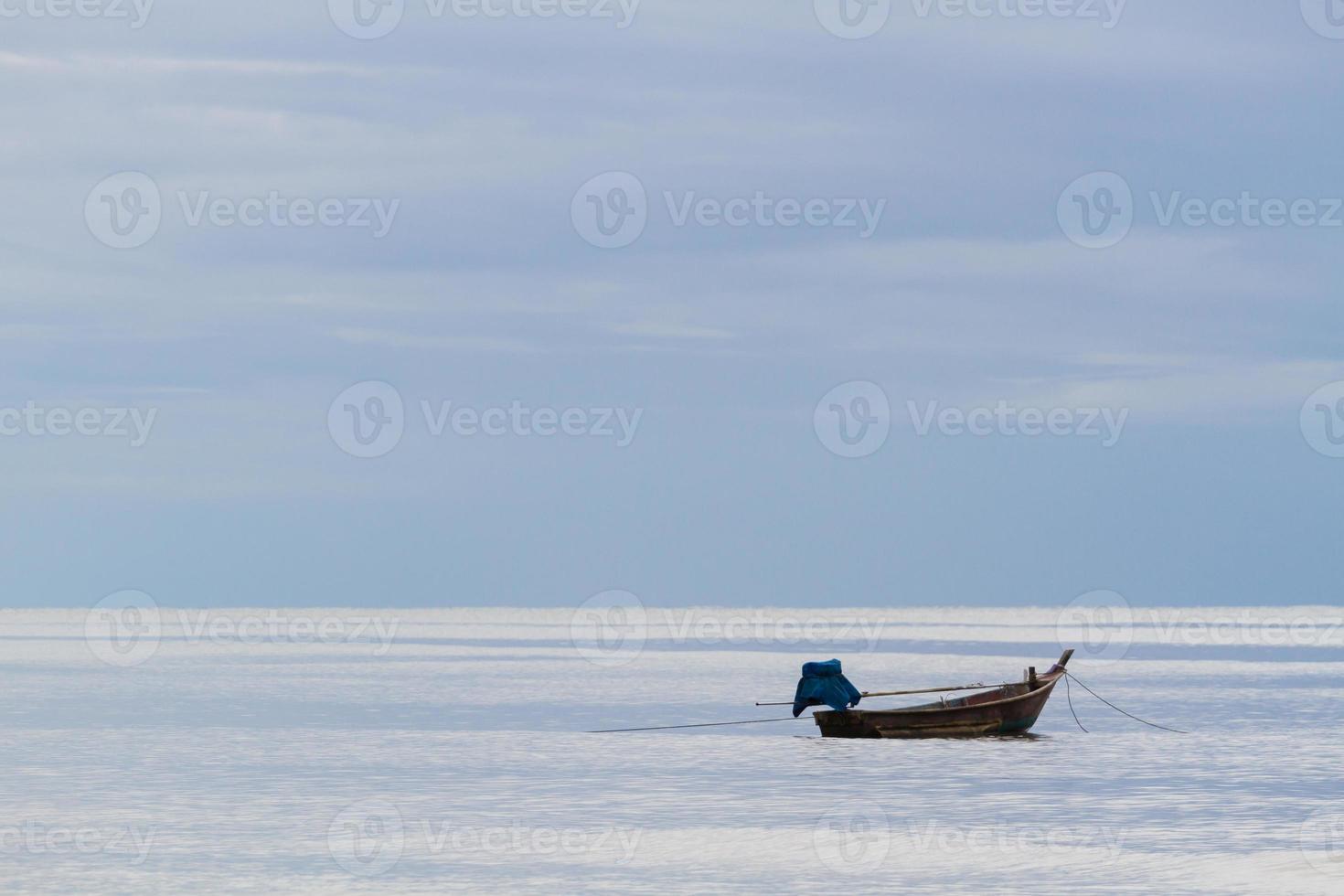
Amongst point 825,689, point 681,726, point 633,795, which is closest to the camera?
point 633,795

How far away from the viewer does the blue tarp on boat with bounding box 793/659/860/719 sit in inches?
1560

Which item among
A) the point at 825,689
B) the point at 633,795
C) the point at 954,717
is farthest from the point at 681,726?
the point at 633,795

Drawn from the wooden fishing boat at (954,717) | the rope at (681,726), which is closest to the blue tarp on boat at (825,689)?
the wooden fishing boat at (954,717)

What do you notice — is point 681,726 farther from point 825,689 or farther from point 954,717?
point 954,717

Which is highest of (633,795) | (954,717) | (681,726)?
(681,726)

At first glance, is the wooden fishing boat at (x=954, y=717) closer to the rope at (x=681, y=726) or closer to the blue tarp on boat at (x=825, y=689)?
the blue tarp on boat at (x=825, y=689)

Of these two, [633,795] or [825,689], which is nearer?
→ [633,795]

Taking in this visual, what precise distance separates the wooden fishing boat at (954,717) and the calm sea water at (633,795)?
16.3 inches

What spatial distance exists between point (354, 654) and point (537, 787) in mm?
70403

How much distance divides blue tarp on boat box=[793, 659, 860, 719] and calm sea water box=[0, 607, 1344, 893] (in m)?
1.03

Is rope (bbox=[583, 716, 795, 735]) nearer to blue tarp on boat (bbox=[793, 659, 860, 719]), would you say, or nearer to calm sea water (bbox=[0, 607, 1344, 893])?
calm sea water (bbox=[0, 607, 1344, 893])

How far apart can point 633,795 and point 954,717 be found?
12.2 metres

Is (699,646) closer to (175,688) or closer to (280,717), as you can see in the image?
(175,688)

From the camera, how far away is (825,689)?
39.7 metres
